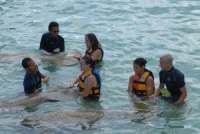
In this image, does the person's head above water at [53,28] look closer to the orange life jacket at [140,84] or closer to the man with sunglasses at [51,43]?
the man with sunglasses at [51,43]

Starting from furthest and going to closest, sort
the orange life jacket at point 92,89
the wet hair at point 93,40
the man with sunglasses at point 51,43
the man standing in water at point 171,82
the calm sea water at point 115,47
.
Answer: the man with sunglasses at point 51,43
the wet hair at point 93,40
the orange life jacket at point 92,89
the calm sea water at point 115,47
the man standing in water at point 171,82

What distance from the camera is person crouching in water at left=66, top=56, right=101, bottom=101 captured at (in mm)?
10414

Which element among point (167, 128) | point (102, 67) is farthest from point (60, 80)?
point (167, 128)

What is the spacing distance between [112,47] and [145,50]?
4.14 feet

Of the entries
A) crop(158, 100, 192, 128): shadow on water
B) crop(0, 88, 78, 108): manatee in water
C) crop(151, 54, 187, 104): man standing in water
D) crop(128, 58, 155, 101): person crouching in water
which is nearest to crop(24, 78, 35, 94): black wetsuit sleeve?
crop(0, 88, 78, 108): manatee in water

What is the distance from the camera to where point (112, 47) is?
15312mm

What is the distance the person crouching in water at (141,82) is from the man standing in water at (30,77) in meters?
2.42

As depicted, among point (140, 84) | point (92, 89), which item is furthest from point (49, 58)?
point (140, 84)

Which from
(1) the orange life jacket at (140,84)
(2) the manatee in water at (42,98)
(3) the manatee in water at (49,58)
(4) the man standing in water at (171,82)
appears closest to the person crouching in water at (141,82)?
(1) the orange life jacket at (140,84)

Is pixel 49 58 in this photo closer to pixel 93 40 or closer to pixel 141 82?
pixel 93 40

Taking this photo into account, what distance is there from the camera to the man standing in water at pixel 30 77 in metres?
10.6

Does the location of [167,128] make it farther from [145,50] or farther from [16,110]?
[145,50]

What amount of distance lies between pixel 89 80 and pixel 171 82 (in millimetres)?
1995

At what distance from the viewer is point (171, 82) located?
982cm
